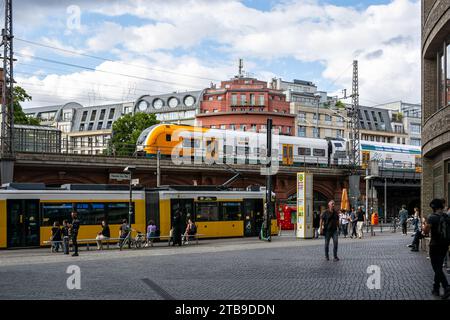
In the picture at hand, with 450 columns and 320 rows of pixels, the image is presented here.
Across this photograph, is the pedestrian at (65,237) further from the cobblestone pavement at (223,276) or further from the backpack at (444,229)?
the backpack at (444,229)

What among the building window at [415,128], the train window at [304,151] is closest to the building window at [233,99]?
the building window at [415,128]

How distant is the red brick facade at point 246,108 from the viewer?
10944 cm

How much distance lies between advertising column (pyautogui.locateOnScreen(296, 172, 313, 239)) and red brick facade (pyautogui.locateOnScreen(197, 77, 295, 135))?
2688 inches

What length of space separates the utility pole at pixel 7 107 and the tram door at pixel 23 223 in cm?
640

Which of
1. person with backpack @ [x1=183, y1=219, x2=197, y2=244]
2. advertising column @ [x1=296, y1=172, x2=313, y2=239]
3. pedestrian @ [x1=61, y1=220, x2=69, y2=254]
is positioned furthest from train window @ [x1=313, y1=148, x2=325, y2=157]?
pedestrian @ [x1=61, y1=220, x2=69, y2=254]

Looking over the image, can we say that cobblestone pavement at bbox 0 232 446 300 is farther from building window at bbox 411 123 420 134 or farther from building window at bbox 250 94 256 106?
building window at bbox 411 123 420 134

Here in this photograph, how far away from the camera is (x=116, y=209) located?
3459cm

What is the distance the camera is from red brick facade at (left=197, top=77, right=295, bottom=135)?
4309 inches

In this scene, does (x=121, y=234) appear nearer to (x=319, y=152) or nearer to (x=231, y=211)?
(x=231, y=211)

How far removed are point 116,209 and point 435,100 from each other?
1589cm
